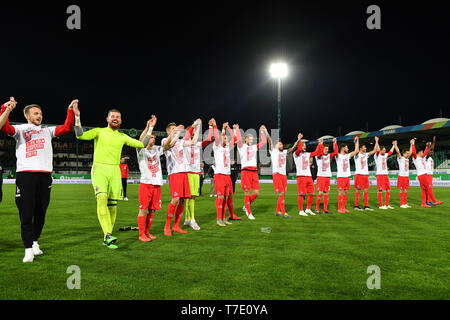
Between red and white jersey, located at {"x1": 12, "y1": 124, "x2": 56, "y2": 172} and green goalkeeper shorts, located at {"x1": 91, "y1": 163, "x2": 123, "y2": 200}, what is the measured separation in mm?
678

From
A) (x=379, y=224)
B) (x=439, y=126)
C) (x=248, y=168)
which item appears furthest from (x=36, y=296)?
(x=439, y=126)

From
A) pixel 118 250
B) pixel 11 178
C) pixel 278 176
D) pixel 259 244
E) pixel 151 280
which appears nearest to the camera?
A: pixel 151 280

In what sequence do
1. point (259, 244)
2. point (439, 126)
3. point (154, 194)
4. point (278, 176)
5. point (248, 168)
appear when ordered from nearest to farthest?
point (259, 244), point (154, 194), point (248, 168), point (278, 176), point (439, 126)

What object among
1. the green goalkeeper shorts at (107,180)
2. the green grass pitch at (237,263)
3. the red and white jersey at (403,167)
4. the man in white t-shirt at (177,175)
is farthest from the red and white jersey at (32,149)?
the red and white jersey at (403,167)

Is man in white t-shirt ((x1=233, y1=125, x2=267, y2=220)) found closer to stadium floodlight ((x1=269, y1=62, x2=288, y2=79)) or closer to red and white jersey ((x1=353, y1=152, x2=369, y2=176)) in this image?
red and white jersey ((x1=353, y1=152, x2=369, y2=176))

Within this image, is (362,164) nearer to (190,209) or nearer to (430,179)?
(430,179)

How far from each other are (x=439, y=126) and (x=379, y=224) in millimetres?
31503

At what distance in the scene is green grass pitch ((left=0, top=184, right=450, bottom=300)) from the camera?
3188 mm

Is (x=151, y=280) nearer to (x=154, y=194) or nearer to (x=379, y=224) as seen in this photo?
(x=154, y=194)

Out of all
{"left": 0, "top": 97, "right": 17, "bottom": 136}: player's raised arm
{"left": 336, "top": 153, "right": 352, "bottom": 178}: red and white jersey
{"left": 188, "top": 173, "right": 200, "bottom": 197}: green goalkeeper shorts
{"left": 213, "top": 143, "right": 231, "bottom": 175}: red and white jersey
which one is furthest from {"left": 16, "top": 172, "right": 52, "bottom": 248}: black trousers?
{"left": 336, "top": 153, "right": 352, "bottom": 178}: red and white jersey

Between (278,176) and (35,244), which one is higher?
(278,176)

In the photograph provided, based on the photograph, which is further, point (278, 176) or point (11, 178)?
point (11, 178)

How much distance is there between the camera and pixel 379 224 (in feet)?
25.9
